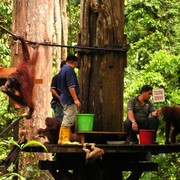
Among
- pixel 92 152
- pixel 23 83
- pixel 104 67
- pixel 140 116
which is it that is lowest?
pixel 92 152

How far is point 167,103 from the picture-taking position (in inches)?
400

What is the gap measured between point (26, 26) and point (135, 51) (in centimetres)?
468

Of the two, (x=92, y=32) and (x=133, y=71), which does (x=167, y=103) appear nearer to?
(x=92, y=32)

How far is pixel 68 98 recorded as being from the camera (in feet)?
23.5

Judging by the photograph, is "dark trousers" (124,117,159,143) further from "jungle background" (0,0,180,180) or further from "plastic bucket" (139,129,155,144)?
"jungle background" (0,0,180,180)

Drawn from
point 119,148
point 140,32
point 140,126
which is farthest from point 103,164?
point 140,32

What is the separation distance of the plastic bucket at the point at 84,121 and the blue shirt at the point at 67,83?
23cm

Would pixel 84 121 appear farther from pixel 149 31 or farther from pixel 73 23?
pixel 73 23

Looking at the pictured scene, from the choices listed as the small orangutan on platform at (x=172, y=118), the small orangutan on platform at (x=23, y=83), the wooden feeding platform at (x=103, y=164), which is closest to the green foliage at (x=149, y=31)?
the small orangutan on platform at (x=172, y=118)

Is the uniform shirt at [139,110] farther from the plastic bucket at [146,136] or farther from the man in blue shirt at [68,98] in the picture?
the man in blue shirt at [68,98]

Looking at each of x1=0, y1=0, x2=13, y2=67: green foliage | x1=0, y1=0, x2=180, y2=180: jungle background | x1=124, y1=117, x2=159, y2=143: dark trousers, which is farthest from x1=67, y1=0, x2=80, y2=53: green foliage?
x1=124, y1=117, x2=159, y2=143: dark trousers

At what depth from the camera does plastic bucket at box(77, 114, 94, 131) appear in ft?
23.2

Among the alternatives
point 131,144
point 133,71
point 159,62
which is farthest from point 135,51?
point 131,144

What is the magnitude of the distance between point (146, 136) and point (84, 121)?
33.8 inches
